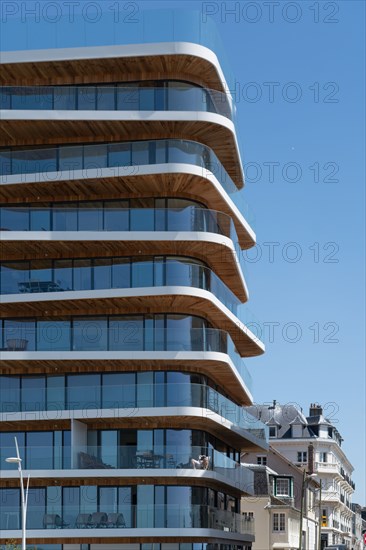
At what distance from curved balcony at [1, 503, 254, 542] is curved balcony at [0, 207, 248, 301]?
10809 mm

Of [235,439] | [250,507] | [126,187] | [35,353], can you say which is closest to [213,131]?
[126,187]

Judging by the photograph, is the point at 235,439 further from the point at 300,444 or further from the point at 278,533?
the point at 300,444

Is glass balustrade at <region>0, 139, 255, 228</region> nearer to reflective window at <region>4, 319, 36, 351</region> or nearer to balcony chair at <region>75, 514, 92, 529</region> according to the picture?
reflective window at <region>4, 319, 36, 351</region>

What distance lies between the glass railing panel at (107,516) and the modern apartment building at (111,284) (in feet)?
0.21

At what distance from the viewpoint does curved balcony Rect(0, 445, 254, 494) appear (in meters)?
48.9

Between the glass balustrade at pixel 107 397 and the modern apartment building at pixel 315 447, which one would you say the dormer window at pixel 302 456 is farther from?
the glass balustrade at pixel 107 397

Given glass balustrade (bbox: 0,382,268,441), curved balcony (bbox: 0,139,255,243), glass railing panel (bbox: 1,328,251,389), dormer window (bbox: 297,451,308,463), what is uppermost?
curved balcony (bbox: 0,139,255,243)

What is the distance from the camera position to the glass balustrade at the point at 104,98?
165 feet

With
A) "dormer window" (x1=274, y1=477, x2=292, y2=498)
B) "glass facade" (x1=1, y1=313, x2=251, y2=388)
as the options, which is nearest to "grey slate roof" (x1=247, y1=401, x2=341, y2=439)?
"dormer window" (x1=274, y1=477, x2=292, y2=498)

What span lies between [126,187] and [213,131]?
4586mm

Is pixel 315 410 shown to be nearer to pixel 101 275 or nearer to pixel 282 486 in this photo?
pixel 282 486

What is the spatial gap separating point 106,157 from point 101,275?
16.5 feet

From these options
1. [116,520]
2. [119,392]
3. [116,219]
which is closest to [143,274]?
[116,219]

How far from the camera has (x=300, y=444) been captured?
118 m
